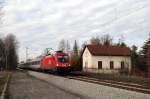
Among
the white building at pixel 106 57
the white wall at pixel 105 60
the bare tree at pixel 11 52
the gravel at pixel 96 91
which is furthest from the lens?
the bare tree at pixel 11 52

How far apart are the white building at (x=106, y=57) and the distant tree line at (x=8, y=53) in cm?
3801

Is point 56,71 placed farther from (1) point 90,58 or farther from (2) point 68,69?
(1) point 90,58

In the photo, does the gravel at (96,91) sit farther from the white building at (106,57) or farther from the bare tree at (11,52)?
the bare tree at (11,52)

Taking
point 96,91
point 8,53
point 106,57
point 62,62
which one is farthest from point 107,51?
point 8,53

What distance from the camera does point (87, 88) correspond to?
19.0m

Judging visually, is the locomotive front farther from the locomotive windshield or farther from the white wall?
the white wall

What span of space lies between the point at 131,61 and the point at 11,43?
258 feet

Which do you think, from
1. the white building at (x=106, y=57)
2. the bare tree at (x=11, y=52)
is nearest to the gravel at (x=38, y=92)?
the white building at (x=106, y=57)

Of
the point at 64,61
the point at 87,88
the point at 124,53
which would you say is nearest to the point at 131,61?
the point at 124,53

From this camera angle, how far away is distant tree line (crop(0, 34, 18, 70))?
112713 millimetres

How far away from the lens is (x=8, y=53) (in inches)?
4879

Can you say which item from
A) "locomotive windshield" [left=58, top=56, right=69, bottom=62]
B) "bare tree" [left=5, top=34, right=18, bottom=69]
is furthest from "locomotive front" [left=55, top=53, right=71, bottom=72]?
"bare tree" [left=5, top=34, right=18, bottom=69]

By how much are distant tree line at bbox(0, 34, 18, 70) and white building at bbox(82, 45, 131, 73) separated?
3801 centimetres

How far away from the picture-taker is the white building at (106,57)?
71.0 m
